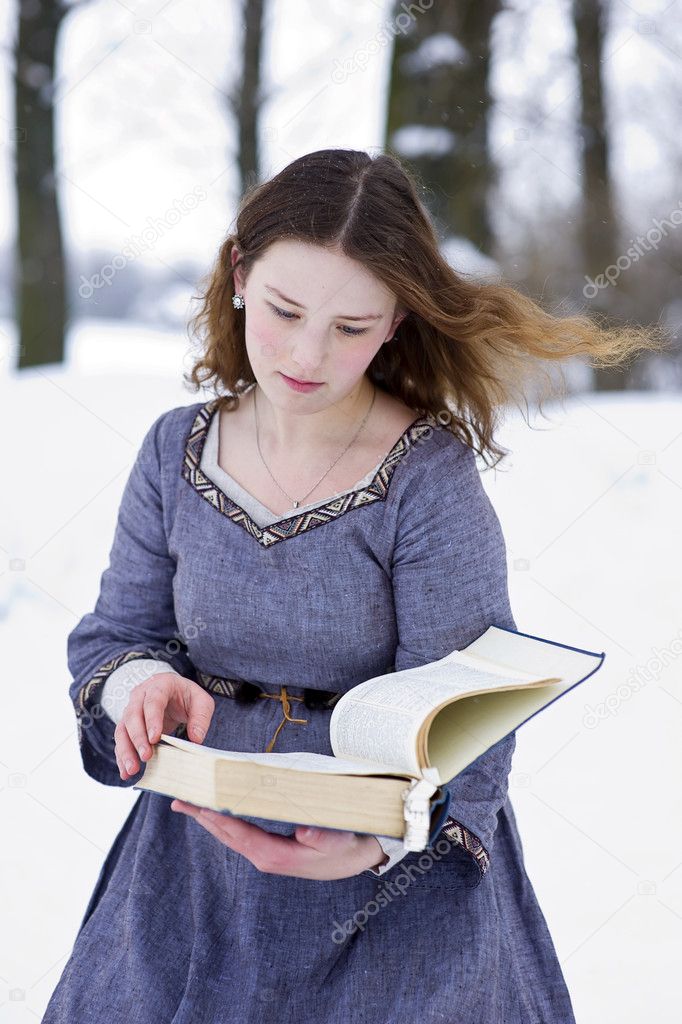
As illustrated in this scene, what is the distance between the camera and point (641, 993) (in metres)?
1.89

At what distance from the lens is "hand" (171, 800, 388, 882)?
3.80 ft

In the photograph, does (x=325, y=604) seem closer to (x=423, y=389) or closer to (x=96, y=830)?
(x=423, y=389)

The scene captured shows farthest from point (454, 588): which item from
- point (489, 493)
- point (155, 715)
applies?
point (489, 493)

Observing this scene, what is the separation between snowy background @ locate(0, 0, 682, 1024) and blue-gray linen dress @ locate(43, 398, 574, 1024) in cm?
54

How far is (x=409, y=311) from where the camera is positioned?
151 cm

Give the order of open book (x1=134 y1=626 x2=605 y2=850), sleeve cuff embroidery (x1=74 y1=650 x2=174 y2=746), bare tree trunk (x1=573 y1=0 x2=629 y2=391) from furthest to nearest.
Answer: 1. bare tree trunk (x1=573 y1=0 x2=629 y2=391)
2. sleeve cuff embroidery (x1=74 y1=650 x2=174 y2=746)
3. open book (x1=134 y1=626 x2=605 y2=850)

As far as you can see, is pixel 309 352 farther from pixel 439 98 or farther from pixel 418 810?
pixel 439 98

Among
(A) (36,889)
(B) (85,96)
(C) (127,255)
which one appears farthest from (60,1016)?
(B) (85,96)

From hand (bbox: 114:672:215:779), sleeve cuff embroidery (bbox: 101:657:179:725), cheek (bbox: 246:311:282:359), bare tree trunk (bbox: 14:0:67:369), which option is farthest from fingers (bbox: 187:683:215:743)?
bare tree trunk (bbox: 14:0:67:369)

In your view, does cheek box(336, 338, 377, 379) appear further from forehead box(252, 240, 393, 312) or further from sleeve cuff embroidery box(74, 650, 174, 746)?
sleeve cuff embroidery box(74, 650, 174, 746)

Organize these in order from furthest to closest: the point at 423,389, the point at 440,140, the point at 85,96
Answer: the point at 85,96, the point at 440,140, the point at 423,389

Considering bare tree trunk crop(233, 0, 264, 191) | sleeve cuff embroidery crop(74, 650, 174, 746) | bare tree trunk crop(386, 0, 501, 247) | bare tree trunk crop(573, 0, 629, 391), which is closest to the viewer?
sleeve cuff embroidery crop(74, 650, 174, 746)

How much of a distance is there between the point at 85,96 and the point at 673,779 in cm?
435

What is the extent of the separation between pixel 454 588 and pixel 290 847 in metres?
0.40
